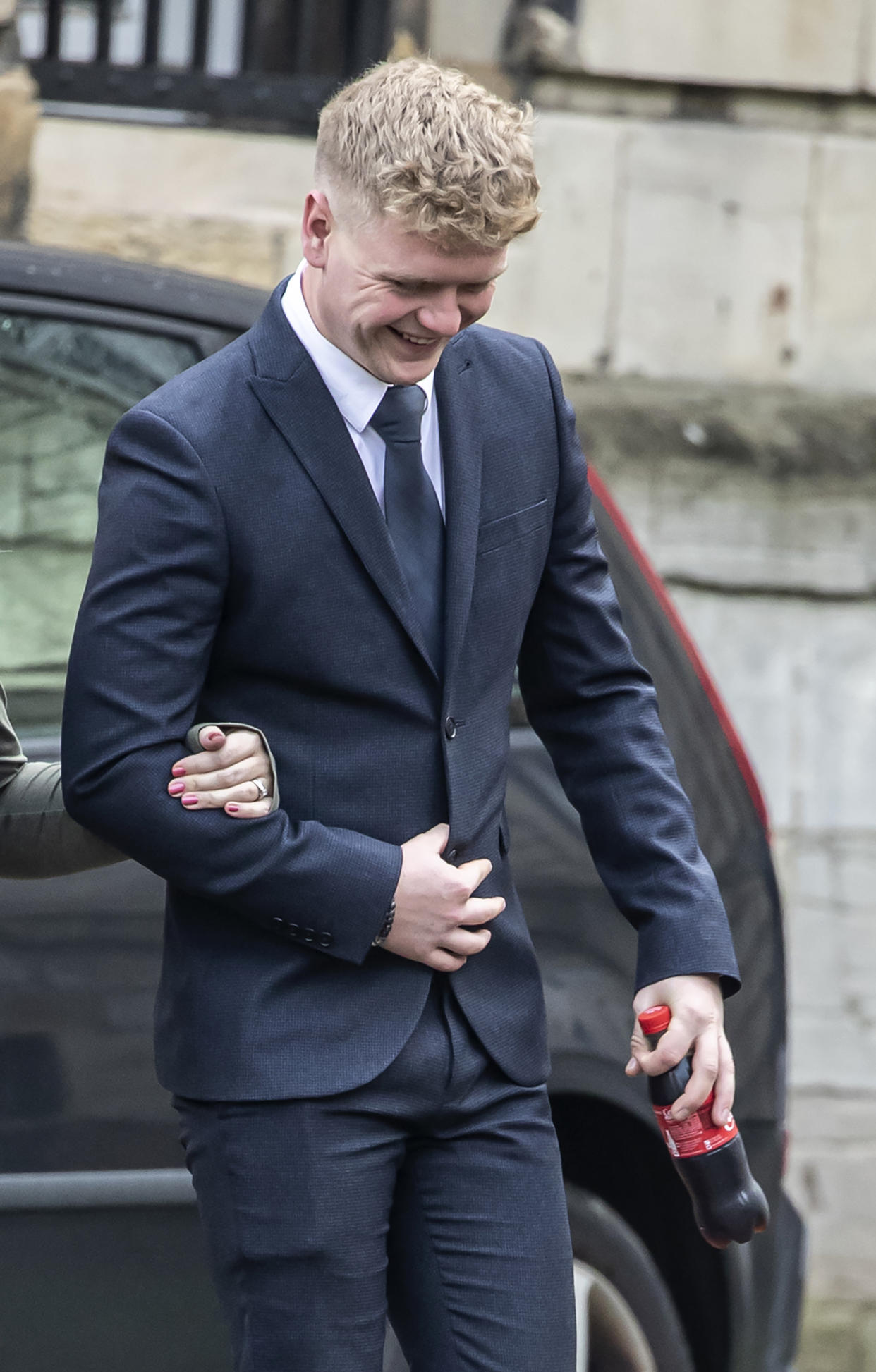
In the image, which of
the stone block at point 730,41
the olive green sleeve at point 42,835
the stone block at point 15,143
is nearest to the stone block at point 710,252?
the stone block at point 730,41

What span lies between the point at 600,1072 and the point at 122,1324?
725 mm

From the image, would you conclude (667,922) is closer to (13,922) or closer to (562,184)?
(13,922)

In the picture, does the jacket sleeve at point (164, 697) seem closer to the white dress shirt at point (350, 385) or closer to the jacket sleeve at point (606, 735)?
the white dress shirt at point (350, 385)

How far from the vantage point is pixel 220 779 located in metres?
1.59

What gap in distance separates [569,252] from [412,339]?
338 centimetres

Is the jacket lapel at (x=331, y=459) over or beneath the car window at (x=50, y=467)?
over

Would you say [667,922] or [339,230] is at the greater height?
[339,230]

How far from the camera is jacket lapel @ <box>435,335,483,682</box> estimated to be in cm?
170

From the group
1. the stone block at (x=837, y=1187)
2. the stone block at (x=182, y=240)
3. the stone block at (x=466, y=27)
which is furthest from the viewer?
the stone block at (x=466, y=27)

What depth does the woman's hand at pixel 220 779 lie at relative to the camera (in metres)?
1.58

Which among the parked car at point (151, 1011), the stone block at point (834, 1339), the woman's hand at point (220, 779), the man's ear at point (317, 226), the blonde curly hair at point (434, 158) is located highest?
the blonde curly hair at point (434, 158)

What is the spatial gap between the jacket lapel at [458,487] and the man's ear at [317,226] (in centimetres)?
21

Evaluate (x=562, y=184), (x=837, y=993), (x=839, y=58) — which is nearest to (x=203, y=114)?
(x=562, y=184)

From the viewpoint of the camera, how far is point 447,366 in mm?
1800
